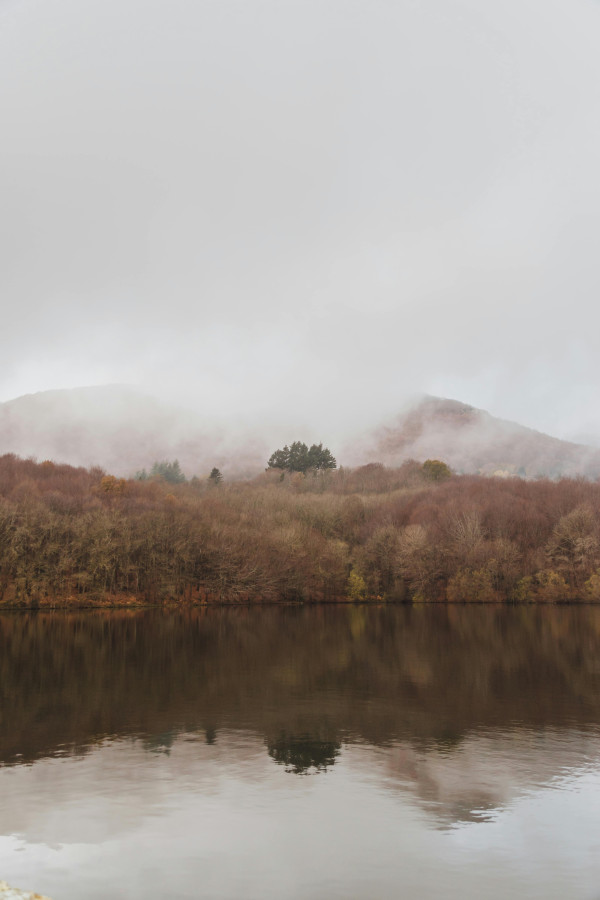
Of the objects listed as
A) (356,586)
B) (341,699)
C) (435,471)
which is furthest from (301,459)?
(341,699)

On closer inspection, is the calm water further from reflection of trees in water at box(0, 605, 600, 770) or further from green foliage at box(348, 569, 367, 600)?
green foliage at box(348, 569, 367, 600)

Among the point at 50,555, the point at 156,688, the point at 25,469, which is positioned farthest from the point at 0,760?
the point at 25,469

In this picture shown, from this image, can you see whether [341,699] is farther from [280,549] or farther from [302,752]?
[280,549]

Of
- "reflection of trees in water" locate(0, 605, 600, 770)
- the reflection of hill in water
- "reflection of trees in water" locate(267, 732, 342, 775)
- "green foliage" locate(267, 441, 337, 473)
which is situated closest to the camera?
"reflection of trees in water" locate(267, 732, 342, 775)

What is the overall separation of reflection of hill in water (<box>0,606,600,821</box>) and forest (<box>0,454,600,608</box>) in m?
33.6

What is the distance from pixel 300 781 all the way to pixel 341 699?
31.7 feet

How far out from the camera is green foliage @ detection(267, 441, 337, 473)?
621 ft

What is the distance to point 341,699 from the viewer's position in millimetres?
24844

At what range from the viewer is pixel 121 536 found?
8919 centimetres

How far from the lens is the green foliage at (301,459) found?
7451 inches

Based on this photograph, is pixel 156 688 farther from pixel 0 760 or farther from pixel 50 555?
pixel 50 555

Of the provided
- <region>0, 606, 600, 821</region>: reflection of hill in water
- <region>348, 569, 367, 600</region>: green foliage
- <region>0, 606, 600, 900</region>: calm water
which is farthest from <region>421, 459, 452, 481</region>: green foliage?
<region>0, 606, 600, 900</region>: calm water

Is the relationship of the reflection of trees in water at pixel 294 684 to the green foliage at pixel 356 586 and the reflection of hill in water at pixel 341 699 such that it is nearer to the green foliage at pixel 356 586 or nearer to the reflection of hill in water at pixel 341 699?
the reflection of hill in water at pixel 341 699

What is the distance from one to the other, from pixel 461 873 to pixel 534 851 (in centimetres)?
171
